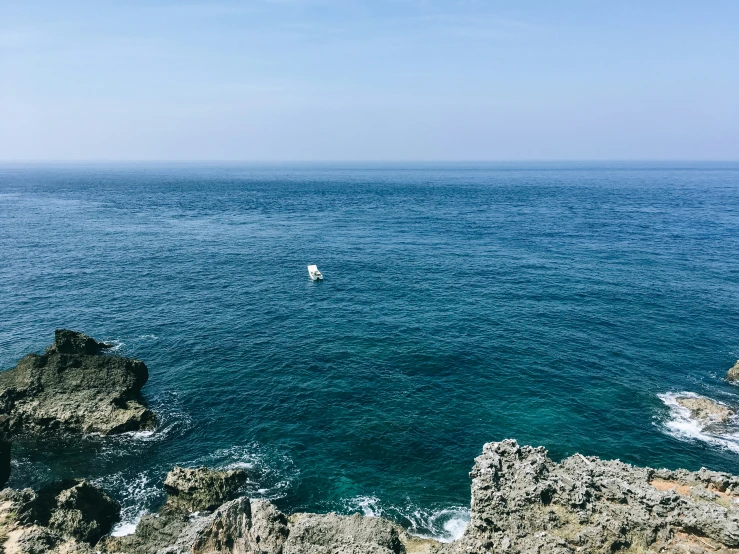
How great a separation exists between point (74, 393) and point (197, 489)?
2389 cm

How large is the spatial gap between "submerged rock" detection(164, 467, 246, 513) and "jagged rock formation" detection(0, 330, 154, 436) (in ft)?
42.8

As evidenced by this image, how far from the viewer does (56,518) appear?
3694 cm

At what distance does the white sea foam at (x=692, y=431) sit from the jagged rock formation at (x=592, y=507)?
20.5m

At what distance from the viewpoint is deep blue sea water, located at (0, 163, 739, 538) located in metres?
47.0

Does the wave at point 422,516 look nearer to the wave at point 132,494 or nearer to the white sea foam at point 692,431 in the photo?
the wave at point 132,494

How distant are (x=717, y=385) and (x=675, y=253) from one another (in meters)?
67.8

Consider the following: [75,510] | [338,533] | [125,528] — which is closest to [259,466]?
[125,528]

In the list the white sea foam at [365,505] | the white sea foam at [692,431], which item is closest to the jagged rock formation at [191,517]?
the white sea foam at [365,505]

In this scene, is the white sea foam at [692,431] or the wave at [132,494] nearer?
the wave at [132,494]

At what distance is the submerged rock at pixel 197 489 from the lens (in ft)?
134

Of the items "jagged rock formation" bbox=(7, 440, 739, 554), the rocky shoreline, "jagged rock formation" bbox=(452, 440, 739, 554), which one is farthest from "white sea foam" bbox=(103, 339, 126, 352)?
"jagged rock formation" bbox=(452, 440, 739, 554)

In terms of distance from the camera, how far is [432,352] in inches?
2655

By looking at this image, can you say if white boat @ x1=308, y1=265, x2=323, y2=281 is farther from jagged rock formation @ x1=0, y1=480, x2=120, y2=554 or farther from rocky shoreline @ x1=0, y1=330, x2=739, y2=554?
jagged rock formation @ x1=0, y1=480, x2=120, y2=554

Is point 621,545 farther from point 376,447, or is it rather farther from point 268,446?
point 268,446
